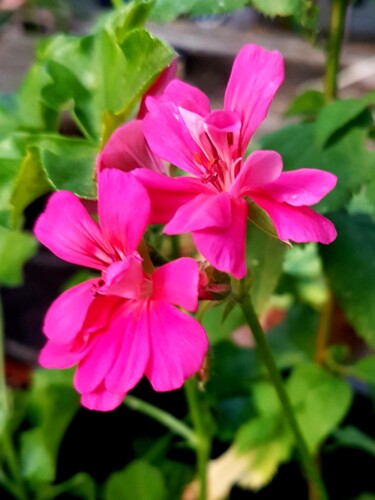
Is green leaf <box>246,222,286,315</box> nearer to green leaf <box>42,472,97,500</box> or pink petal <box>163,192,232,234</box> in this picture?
pink petal <box>163,192,232,234</box>

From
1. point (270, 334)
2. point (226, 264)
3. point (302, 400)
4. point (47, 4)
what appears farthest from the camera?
point (47, 4)

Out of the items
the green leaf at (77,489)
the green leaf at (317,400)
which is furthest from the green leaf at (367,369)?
the green leaf at (77,489)

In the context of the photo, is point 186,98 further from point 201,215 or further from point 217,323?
point 217,323

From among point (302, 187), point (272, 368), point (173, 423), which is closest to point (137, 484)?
point (173, 423)

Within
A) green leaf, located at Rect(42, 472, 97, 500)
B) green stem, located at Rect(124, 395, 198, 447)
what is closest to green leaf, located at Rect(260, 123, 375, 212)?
green stem, located at Rect(124, 395, 198, 447)

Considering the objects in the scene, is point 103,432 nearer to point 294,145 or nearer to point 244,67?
point 294,145

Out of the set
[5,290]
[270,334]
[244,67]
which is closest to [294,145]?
[244,67]
